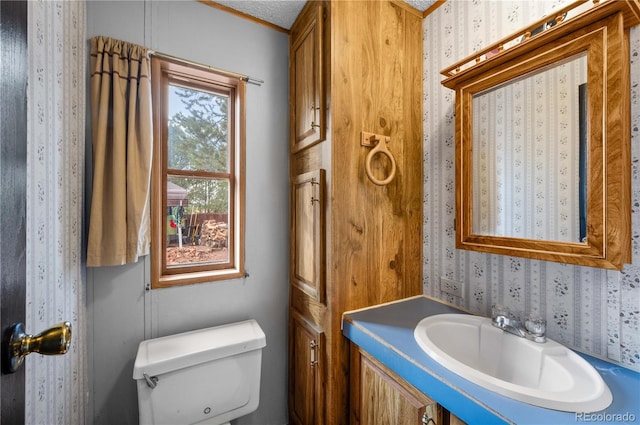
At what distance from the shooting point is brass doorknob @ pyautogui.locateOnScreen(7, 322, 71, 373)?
44 cm

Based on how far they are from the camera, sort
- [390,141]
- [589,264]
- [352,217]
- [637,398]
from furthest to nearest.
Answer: [390,141] → [352,217] → [589,264] → [637,398]

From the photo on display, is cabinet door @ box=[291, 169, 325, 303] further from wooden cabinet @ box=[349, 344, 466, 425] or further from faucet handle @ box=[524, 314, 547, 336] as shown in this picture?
faucet handle @ box=[524, 314, 547, 336]

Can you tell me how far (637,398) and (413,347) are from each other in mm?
558

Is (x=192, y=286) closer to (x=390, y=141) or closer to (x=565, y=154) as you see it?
(x=390, y=141)

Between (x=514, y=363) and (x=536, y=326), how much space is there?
16 centimetres

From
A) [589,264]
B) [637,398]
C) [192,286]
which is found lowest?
[637,398]

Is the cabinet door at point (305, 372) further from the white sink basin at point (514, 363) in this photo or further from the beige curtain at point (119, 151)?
the beige curtain at point (119, 151)

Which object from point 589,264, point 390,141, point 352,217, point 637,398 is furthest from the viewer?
point 390,141

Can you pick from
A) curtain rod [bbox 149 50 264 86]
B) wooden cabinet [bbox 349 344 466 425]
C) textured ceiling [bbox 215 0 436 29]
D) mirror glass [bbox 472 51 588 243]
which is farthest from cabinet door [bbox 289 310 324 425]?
textured ceiling [bbox 215 0 436 29]

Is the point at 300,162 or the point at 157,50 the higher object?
the point at 157,50

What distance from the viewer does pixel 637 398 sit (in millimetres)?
688

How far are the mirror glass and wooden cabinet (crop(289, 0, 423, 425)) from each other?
385 mm

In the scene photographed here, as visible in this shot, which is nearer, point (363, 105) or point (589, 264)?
point (589, 264)

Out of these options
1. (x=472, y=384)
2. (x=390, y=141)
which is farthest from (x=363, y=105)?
(x=472, y=384)
